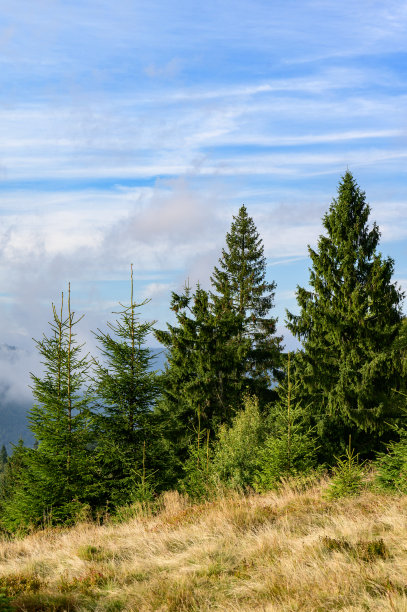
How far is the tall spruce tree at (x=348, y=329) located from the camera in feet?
79.5

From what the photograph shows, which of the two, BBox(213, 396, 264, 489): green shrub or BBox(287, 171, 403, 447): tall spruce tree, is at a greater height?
BBox(287, 171, 403, 447): tall spruce tree

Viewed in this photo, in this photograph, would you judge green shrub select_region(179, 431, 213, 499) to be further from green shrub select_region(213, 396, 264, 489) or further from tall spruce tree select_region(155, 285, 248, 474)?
tall spruce tree select_region(155, 285, 248, 474)

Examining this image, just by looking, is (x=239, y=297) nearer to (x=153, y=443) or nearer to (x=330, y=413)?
(x=330, y=413)

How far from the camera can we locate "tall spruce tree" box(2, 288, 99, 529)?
16391 millimetres

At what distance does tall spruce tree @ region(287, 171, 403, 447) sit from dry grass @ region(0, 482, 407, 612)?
50.9ft

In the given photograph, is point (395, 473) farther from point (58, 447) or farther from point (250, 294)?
point (250, 294)

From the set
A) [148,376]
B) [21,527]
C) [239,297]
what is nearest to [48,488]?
[21,527]

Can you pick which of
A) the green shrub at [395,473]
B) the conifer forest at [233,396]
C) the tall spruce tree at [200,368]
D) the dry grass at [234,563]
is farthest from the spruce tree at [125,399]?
the tall spruce tree at [200,368]

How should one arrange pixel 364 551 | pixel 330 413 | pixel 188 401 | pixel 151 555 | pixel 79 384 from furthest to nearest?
pixel 188 401 < pixel 330 413 < pixel 79 384 < pixel 151 555 < pixel 364 551

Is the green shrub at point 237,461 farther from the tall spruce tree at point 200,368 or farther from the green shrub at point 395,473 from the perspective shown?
the tall spruce tree at point 200,368

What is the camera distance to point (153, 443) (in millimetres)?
17469

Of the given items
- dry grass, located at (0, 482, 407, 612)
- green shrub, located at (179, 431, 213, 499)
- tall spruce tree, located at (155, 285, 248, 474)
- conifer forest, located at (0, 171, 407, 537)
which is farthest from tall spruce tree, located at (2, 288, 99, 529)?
tall spruce tree, located at (155, 285, 248, 474)

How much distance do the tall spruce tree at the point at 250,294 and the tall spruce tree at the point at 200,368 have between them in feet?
11.9

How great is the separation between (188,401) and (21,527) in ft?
49.0
